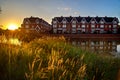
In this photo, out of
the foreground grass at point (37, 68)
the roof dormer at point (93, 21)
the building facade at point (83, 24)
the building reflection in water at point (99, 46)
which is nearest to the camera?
the foreground grass at point (37, 68)

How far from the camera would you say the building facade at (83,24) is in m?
103

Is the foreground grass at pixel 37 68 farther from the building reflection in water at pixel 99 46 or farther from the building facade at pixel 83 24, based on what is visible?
the building facade at pixel 83 24

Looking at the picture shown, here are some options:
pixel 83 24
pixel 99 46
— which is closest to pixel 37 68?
pixel 99 46

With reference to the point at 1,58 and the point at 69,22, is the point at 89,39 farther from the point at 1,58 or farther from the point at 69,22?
the point at 1,58

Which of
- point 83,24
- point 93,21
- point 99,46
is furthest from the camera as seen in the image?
point 83,24

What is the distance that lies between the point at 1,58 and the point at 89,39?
64.2m

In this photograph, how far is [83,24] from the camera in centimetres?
10462

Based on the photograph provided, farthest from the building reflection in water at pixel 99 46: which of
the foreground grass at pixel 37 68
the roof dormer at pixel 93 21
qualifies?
the roof dormer at pixel 93 21

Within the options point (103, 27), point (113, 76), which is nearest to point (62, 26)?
point (103, 27)

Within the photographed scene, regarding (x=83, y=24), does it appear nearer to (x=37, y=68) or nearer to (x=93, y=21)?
(x=93, y=21)

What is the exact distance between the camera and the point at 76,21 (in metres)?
105

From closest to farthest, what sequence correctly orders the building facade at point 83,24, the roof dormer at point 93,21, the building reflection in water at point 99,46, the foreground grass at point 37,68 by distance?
1. the foreground grass at point 37,68
2. the building reflection in water at point 99,46
3. the building facade at point 83,24
4. the roof dormer at point 93,21

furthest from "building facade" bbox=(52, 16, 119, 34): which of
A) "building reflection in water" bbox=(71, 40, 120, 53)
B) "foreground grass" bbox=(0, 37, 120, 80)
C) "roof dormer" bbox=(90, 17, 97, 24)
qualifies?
"foreground grass" bbox=(0, 37, 120, 80)

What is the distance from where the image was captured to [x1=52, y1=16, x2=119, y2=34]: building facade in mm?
102625
